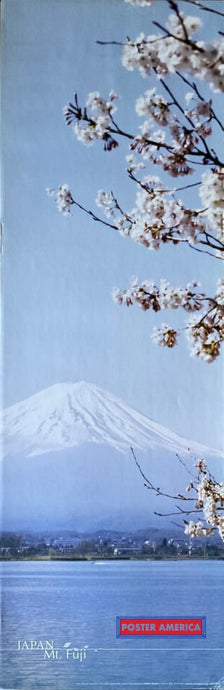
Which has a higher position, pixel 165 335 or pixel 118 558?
pixel 165 335

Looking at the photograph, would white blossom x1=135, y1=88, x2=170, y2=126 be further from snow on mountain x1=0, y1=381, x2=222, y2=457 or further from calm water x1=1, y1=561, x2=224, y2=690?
calm water x1=1, y1=561, x2=224, y2=690

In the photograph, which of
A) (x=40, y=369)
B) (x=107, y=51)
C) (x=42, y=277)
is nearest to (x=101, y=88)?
(x=107, y=51)

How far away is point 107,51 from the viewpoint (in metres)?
2.35

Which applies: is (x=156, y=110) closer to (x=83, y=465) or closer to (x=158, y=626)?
(x=83, y=465)

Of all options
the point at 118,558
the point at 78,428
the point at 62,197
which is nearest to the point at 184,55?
the point at 62,197

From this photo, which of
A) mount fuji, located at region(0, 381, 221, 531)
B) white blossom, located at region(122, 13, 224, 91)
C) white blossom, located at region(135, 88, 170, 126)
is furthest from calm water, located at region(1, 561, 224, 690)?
white blossom, located at region(122, 13, 224, 91)

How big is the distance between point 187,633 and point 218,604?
0.39 ft

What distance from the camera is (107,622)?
7.59 feet

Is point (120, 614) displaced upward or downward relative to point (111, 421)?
downward

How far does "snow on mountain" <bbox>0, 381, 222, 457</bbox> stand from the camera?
7.71 feet

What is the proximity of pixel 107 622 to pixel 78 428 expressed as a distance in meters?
0.54

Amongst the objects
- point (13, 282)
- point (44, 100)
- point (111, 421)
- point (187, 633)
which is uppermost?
point (44, 100)

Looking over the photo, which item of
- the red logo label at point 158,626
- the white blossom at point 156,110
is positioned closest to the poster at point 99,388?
the red logo label at point 158,626

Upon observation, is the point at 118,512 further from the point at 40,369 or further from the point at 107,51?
the point at 107,51
